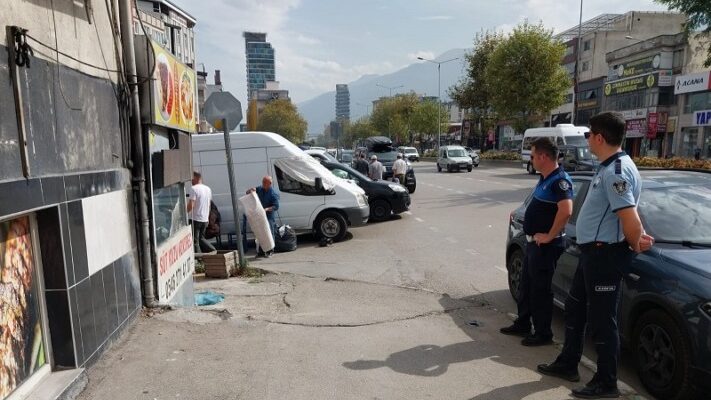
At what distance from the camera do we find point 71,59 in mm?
3648

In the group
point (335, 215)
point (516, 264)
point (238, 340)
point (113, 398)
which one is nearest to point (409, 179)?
point (335, 215)

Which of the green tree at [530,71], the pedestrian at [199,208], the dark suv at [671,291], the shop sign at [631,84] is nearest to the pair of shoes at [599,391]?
the dark suv at [671,291]

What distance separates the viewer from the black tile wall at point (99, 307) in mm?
3771

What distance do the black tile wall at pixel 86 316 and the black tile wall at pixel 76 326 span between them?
3 cm

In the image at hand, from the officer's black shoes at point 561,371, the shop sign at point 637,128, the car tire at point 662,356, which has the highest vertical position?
the shop sign at point 637,128

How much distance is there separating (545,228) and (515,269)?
1.89 meters

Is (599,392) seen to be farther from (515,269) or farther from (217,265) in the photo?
(217,265)

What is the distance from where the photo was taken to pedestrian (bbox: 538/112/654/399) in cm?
334

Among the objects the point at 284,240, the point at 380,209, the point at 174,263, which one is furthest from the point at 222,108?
the point at 380,209

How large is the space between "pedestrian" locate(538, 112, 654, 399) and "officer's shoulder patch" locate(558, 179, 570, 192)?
74 cm

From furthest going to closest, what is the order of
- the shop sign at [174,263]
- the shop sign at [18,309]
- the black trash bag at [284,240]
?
the black trash bag at [284,240], the shop sign at [174,263], the shop sign at [18,309]

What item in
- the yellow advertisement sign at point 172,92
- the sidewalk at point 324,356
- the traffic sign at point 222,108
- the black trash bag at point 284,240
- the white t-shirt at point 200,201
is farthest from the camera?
the black trash bag at point 284,240

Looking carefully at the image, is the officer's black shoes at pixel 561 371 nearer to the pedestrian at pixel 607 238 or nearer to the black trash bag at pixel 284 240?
the pedestrian at pixel 607 238

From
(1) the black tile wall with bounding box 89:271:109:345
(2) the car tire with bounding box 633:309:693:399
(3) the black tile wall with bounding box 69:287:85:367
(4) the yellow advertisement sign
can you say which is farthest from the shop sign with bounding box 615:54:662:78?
(3) the black tile wall with bounding box 69:287:85:367
